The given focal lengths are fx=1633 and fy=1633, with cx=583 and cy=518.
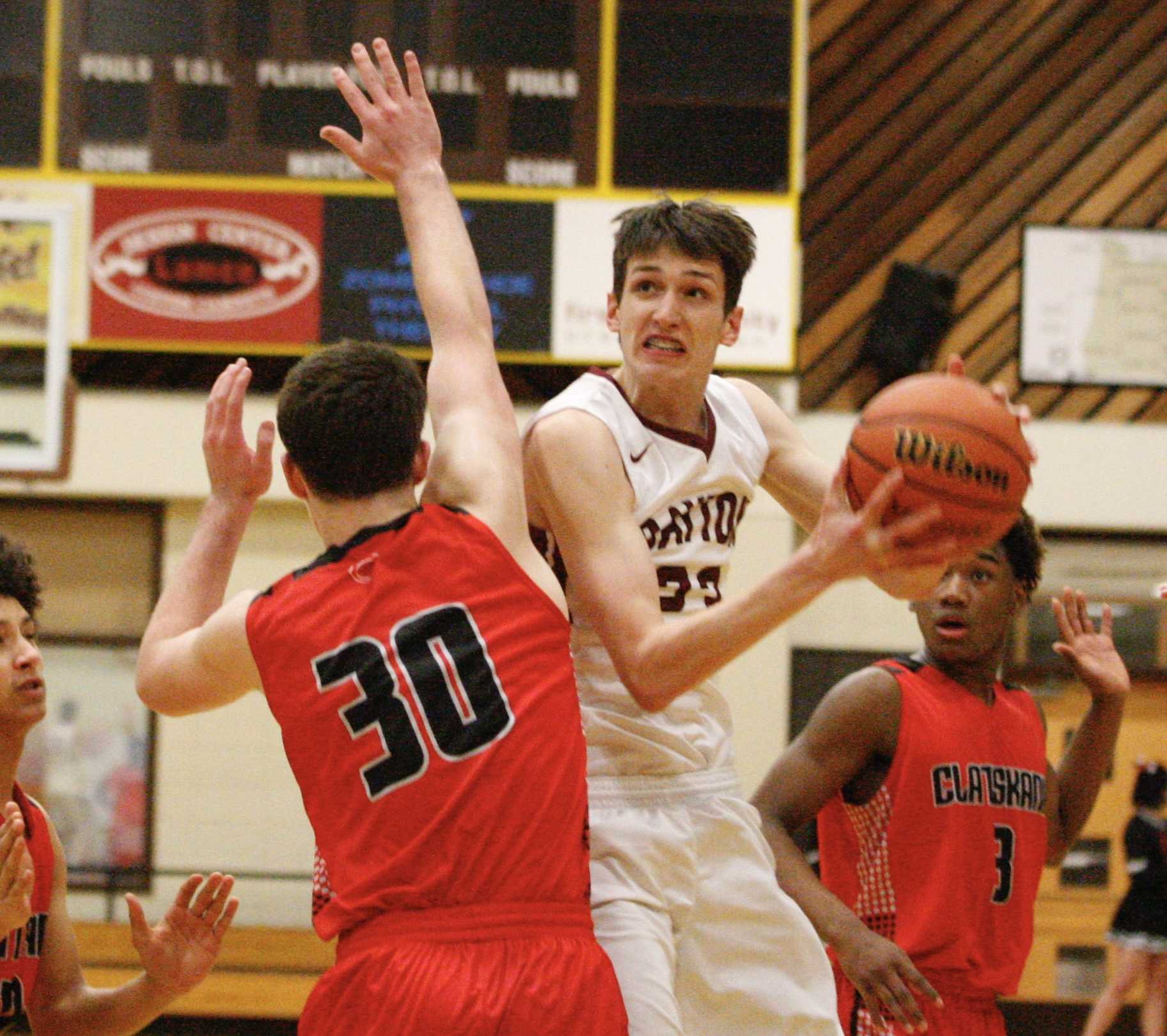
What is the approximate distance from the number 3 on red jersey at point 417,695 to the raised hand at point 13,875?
2.93 ft

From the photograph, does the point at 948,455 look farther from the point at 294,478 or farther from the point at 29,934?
the point at 29,934

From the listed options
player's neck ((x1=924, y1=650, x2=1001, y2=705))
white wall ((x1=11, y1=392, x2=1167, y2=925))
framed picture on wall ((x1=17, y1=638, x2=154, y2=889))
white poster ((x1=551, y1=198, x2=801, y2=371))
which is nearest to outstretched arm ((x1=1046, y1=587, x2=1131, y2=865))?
player's neck ((x1=924, y1=650, x2=1001, y2=705))

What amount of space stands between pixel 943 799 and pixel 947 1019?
1.73 feet

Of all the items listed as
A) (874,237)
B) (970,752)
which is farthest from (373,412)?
(874,237)

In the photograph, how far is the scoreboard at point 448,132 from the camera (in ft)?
30.7

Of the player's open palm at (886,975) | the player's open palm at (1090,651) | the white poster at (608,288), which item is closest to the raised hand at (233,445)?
the player's open palm at (886,975)

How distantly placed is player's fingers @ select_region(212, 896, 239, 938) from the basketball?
1692mm

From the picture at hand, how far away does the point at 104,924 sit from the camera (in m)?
9.77

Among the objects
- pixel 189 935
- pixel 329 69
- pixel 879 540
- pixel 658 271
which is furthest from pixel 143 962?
pixel 329 69

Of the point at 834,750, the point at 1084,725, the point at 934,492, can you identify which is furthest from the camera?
the point at 1084,725

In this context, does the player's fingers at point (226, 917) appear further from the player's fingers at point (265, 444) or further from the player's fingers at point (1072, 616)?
the player's fingers at point (1072, 616)

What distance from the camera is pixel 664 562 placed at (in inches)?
129

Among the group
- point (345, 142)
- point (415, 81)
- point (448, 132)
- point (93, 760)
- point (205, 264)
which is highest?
point (448, 132)

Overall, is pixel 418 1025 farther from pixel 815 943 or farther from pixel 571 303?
pixel 571 303
